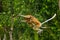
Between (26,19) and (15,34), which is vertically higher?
(26,19)

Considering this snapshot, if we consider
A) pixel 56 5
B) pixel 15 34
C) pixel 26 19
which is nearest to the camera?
pixel 26 19

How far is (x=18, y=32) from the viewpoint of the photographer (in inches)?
151

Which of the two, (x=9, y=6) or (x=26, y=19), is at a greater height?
(x=26, y=19)

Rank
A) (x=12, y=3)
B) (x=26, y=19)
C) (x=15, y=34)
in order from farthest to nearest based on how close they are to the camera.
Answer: (x=12, y=3), (x=15, y=34), (x=26, y=19)

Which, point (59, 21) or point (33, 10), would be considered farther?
point (33, 10)

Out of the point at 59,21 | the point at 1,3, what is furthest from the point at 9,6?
the point at 59,21

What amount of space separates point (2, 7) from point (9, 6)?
1.33 ft

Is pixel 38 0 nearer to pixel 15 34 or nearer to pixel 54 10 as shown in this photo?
pixel 54 10

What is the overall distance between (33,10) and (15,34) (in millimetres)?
541

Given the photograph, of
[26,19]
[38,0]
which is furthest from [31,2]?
[26,19]

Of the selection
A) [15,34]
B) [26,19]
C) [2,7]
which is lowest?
[15,34]

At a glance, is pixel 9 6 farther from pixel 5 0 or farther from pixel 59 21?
pixel 59 21

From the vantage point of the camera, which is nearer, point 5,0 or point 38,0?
point 38,0

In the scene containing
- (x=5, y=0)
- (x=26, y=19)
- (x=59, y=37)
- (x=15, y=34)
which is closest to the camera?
(x=26, y=19)
